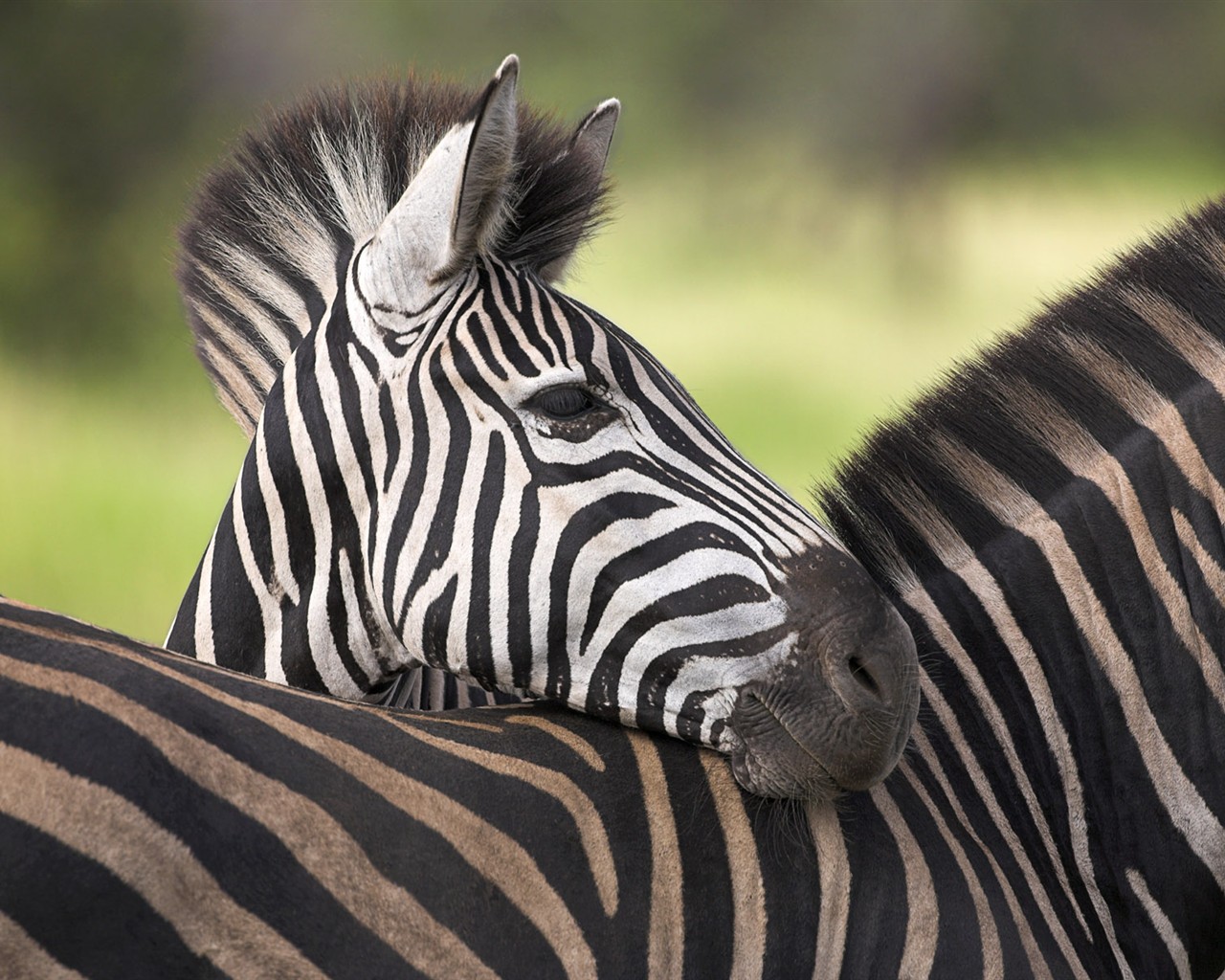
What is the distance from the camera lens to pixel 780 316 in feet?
33.6

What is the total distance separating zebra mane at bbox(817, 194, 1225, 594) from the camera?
2.08 m

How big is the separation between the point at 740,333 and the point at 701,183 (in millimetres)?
2300

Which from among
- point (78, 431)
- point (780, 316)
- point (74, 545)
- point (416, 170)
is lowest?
point (416, 170)

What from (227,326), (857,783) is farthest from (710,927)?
(227,326)

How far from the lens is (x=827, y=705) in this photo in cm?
168

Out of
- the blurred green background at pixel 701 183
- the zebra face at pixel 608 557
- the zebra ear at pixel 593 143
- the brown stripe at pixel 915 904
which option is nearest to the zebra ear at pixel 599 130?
the zebra ear at pixel 593 143

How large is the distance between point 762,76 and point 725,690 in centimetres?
1179

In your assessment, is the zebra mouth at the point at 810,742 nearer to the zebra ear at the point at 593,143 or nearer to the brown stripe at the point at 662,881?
the brown stripe at the point at 662,881

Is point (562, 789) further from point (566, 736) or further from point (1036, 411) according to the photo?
point (1036, 411)

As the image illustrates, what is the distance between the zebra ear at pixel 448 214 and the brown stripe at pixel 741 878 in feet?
2.94

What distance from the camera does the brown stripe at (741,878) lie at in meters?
1.60

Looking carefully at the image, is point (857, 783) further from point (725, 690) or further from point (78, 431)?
point (78, 431)

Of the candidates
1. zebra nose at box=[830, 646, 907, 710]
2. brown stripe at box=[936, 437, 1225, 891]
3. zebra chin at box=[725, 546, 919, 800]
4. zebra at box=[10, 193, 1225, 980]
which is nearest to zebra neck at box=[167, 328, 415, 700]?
zebra at box=[10, 193, 1225, 980]

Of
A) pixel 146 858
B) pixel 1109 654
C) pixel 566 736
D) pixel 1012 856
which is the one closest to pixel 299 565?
pixel 566 736
